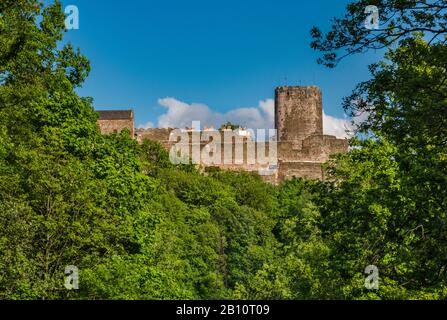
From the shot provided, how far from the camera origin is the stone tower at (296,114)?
9138 cm

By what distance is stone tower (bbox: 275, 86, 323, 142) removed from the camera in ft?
300

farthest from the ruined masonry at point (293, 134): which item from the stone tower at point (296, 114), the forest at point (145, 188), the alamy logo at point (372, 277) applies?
the alamy logo at point (372, 277)

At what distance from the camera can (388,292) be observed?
17531mm

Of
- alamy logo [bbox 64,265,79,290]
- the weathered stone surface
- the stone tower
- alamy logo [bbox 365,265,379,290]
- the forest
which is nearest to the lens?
the forest

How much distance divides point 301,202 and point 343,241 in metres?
45.0

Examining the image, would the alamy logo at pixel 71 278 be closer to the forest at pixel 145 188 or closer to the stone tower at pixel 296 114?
the forest at pixel 145 188

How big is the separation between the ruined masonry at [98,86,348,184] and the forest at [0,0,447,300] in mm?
49684

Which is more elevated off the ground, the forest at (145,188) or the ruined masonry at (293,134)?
the ruined masonry at (293,134)

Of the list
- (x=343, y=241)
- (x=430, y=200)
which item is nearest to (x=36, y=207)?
(x=343, y=241)

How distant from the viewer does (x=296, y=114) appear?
91.6 m

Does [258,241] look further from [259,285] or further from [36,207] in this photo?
[36,207]

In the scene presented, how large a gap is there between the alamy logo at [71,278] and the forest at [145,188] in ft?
0.57

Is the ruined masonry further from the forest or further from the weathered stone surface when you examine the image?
the forest

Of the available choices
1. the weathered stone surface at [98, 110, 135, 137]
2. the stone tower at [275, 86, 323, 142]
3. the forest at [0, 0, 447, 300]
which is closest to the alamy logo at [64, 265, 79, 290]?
the forest at [0, 0, 447, 300]
